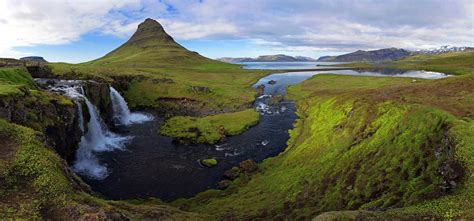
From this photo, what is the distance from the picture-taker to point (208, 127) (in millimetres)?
76375

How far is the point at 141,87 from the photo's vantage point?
402ft

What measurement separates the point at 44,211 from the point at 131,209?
7242mm

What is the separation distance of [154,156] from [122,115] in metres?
37.0

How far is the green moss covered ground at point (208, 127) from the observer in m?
70.1

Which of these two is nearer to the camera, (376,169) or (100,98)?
(376,169)

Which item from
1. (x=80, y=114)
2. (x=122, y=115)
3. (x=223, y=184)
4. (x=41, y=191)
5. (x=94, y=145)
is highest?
(x=80, y=114)

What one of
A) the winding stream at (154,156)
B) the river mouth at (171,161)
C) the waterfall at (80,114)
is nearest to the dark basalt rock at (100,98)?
the winding stream at (154,156)

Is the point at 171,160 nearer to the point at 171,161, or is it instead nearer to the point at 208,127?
the point at 171,161

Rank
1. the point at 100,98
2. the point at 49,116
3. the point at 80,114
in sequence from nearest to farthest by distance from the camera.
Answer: the point at 49,116 → the point at 80,114 → the point at 100,98

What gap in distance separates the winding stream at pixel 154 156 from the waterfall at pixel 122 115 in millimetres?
1081

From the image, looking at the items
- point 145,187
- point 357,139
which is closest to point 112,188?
point 145,187

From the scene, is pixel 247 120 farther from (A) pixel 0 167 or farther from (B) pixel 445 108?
(A) pixel 0 167

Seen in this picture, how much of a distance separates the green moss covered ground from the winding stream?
220 cm

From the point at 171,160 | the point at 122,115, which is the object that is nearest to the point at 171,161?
the point at 171,160
